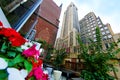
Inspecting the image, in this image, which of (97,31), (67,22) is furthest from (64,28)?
(97,31)

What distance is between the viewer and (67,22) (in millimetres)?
53094

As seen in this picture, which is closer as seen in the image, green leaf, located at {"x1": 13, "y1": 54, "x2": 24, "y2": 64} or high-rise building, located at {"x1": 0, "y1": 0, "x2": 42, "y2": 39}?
green leaf, located at {"x1": 13, "y1": 54, "x2": 24, "y2": 64}

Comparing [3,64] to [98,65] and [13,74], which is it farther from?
[98,65]

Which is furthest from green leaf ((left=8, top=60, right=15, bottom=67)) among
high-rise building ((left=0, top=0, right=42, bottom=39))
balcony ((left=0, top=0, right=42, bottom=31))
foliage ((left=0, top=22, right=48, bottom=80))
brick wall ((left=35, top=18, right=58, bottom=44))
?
brick wall ((left=35, top=18, right=58, bottom=44))

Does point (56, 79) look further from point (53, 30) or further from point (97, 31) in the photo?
point (53, 30)

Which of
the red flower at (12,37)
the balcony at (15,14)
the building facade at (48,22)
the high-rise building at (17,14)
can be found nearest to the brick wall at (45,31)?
the building facade at (48,22)

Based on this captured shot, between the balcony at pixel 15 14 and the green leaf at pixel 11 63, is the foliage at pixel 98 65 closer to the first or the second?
the green leaf at pixel 11 63

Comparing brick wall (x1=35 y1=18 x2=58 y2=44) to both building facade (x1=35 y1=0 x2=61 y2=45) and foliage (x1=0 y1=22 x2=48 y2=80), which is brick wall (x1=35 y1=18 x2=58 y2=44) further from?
foliage (x1=0 y1=22 x2=48 y2=80)

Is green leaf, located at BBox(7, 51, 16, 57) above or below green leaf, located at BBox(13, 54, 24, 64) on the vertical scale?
above

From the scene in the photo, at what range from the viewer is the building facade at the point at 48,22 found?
6.96 meters

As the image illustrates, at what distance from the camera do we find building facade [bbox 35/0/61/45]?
6957 millimetres

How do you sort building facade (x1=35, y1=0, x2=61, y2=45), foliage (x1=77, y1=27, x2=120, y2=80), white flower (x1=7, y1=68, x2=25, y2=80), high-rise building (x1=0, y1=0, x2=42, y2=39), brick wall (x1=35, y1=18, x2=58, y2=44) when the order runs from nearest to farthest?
white flower (x1=7, y1=68, x2=25, y2=80) < foliage (x1=77, y1=27, x2=120, y2=80) < high-rise building (x1=0, y1=0, x2=42, y2=39) < brick wall (x1=35, y1=18, x2=58, y2=44) < building facade (x1=35, y1=0, x2=61, y2=45)

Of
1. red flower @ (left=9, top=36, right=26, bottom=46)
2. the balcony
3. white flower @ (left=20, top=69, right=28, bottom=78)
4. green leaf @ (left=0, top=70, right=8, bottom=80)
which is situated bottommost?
green leaf @ (left=0, top=70, right=8, bottom=80)

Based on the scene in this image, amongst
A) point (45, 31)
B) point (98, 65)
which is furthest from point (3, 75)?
point (45, 31)
